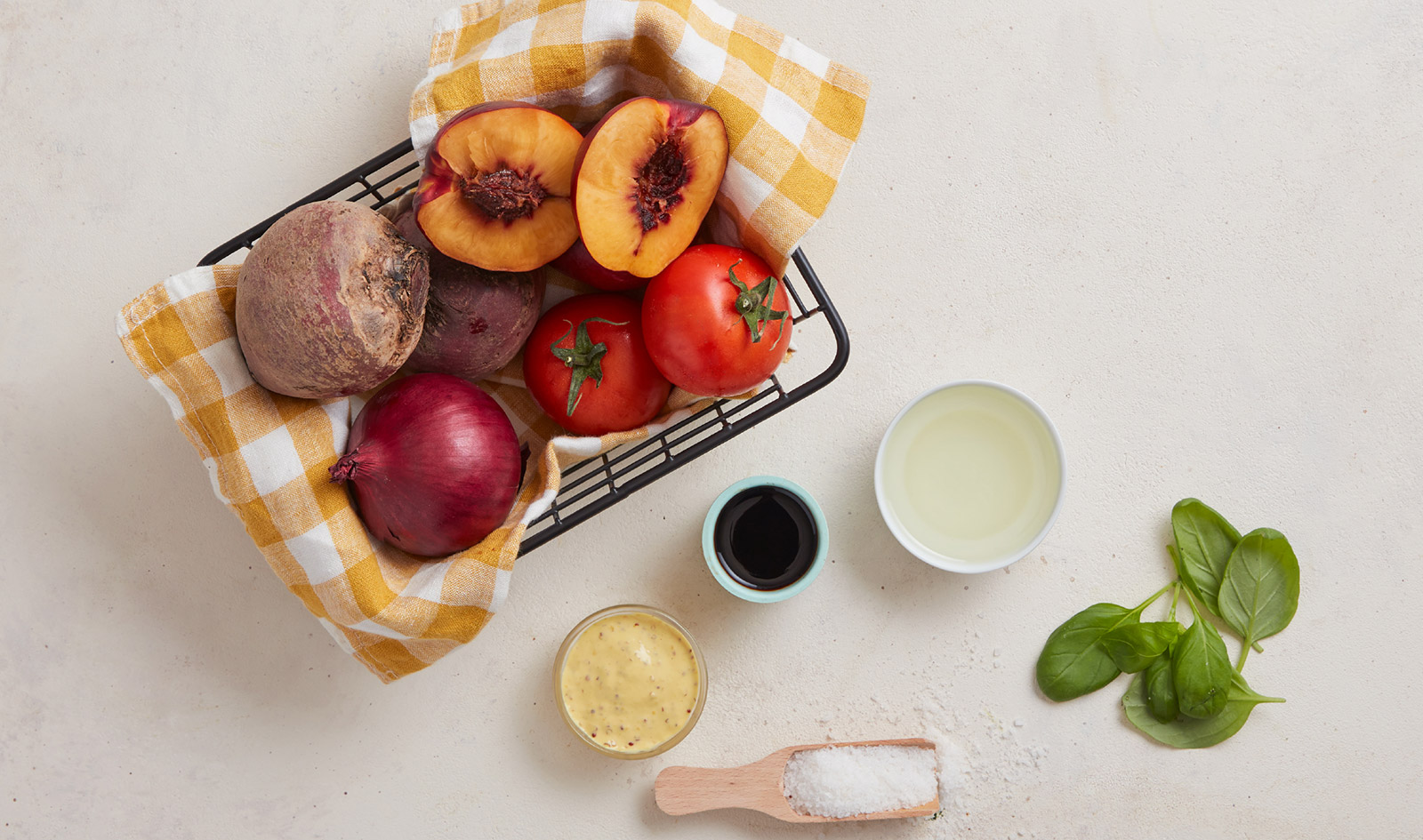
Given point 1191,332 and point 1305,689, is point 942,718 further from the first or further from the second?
point 1191,332

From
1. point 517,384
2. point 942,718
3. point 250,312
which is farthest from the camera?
point 942,718

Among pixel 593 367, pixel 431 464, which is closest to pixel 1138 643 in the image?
pixel 593 367

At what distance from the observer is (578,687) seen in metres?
1.09

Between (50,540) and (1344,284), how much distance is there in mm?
1797

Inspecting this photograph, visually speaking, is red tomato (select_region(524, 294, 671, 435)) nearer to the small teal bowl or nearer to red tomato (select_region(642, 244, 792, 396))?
red tomato (select_region(642, 244, 792, 396))

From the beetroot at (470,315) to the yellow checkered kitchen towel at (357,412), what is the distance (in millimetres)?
123

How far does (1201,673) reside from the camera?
1.13 meters

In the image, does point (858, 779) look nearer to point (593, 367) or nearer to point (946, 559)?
point (946, 559)

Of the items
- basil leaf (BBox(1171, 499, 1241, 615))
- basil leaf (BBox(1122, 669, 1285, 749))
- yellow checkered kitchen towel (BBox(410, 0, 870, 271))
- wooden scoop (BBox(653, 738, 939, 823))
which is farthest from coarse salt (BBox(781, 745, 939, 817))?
yellow checkered kitchen towel (BBox(410, 0, 870, 271))

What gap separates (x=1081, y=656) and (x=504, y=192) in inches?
37.0

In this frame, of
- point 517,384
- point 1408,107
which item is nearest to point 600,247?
point 517,384

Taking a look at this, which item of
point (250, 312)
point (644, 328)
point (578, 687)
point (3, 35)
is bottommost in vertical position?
point (578, 687)

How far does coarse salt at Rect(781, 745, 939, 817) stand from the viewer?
1.12m

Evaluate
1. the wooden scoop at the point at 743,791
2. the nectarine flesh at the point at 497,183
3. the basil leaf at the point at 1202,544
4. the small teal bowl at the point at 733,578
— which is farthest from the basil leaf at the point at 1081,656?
the nectarine flesh at the point at 497,183
